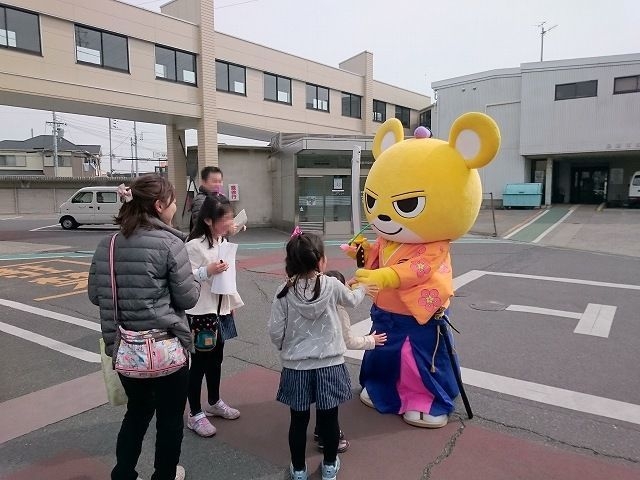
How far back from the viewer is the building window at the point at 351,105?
26391 mm

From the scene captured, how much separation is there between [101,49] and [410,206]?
56.1 feet

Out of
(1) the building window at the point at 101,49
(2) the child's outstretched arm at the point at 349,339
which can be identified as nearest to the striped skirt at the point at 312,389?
(2) the child's outstretched arm at the point at 349,339

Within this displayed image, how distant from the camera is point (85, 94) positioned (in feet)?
51.8

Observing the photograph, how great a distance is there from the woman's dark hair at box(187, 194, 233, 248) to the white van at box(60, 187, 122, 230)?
17.7m

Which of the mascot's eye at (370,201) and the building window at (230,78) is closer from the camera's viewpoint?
the mascot's eye at (370,201)

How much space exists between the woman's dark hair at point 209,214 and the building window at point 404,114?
2867 centimetres

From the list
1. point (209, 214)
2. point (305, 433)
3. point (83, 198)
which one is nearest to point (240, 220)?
point (209, 214)

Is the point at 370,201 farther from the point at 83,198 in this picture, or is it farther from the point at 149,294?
the point at 83,198

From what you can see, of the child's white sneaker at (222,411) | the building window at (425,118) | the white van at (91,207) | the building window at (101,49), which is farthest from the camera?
the building window at (425,118)

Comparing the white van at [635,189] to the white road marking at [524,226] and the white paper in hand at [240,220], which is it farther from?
the white paper in hand at [240,220]

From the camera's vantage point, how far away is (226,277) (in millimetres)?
3037

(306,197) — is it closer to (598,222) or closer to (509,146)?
(598,222)

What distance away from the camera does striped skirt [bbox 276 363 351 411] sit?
2.47m

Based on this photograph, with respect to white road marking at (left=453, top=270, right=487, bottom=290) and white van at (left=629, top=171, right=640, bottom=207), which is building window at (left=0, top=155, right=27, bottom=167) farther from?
white van at (left=629, top=171, right=640, bottom=207)
